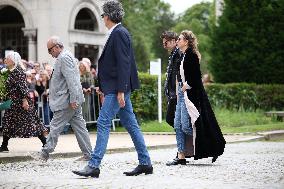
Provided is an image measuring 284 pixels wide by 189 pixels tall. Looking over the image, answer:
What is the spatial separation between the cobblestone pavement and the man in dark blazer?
0.26m

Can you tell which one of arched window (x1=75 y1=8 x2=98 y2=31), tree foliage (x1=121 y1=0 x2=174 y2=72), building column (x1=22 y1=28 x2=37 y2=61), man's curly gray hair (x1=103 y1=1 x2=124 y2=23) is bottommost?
man's curly gray hair (x1=103 y1=1 x2=124 y2=23)

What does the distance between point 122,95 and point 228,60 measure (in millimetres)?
22622

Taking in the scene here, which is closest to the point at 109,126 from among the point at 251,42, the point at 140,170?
the point at 140,170

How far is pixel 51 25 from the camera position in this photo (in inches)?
1043

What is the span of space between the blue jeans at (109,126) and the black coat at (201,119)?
5.98 ft

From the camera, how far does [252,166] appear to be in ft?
36.3

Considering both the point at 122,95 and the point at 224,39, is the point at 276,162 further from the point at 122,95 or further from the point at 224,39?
the point at 224,39

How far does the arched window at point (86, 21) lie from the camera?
93.6 ft

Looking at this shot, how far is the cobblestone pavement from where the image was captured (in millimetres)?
8844

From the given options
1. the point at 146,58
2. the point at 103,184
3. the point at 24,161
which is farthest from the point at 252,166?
the point at 146,58

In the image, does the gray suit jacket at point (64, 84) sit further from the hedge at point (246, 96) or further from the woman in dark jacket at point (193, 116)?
the hedge at point (246, 96)

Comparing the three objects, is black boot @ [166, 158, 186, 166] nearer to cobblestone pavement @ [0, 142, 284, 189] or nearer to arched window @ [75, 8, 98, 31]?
cobblestone pavement @ [0, 142, 284, 189]

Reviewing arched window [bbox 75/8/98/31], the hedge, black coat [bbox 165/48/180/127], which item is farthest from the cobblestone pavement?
arched window [bbox 75/8/98/31]

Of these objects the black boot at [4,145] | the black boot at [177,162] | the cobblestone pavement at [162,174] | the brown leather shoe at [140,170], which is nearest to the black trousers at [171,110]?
the cobblestone pavement at [162,174]
